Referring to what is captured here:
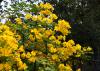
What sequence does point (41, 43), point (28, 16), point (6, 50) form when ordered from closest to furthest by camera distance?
1. point (6, 50)
2. point (41, 43)
3. point (28, 16)

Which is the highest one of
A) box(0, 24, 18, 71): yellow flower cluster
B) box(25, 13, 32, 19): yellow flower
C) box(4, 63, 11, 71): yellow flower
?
box(25, 13, 32, 19): yellow flower

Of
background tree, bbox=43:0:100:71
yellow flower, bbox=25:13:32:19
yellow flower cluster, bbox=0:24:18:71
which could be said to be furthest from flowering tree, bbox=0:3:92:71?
background tree, bbox=43:0:100:71

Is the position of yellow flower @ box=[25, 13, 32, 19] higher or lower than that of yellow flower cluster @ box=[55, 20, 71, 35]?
higher

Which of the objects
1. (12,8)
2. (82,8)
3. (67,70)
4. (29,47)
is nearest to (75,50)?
(67,70)

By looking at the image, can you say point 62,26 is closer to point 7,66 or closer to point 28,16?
point 28,16

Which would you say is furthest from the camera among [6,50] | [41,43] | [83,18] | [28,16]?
[83,18]

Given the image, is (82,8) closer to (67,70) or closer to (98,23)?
(98,23)

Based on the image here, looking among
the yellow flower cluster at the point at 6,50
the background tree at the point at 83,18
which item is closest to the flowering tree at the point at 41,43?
the yellow flower cluster at the point at 6,50

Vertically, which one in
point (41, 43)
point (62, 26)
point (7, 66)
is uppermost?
point (62, 26)

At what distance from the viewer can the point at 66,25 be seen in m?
7.38

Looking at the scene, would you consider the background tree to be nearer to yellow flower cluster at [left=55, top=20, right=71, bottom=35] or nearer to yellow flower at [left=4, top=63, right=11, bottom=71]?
yellow flower cluster at [left=55, top=20, right=71, bottom=35]

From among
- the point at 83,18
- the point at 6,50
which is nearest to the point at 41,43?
the point at 6,50

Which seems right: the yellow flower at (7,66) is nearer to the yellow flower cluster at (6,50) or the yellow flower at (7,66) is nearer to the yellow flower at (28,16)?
the yellow flower cluster at (6,50)

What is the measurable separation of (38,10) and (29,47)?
0.89 m
